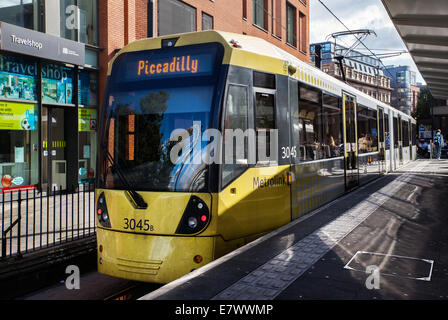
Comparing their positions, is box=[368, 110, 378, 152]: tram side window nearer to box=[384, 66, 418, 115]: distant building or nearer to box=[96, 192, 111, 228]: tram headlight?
box=[96, 192, 111, 228]: tram headlight

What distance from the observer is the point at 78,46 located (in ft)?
43.4

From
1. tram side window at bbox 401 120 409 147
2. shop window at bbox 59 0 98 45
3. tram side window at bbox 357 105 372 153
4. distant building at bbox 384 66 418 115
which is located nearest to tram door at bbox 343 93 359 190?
tram side window at bbox 357 105 372 153

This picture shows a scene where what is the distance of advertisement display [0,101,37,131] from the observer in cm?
1165

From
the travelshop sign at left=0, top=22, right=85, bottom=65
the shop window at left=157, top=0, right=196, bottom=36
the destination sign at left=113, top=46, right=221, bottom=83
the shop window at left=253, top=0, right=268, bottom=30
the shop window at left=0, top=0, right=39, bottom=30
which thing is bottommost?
the destination sign at left=113, top=46, right=221, bottom=83

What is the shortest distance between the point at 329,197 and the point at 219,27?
40.3 feet

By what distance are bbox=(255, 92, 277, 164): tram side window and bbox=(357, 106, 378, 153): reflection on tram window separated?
672 cm

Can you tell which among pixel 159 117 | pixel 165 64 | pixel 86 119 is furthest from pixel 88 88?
pixel 159 117

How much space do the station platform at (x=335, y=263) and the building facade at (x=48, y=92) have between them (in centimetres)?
801

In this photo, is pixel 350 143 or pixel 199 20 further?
pixel 199 20

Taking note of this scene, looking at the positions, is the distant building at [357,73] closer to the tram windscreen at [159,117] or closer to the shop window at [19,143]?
the shop window at [19,143]

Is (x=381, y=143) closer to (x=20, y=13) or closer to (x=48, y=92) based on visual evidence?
(x=48, y=92)

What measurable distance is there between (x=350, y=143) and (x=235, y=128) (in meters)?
6.49

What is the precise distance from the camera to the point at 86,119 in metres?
14.4
